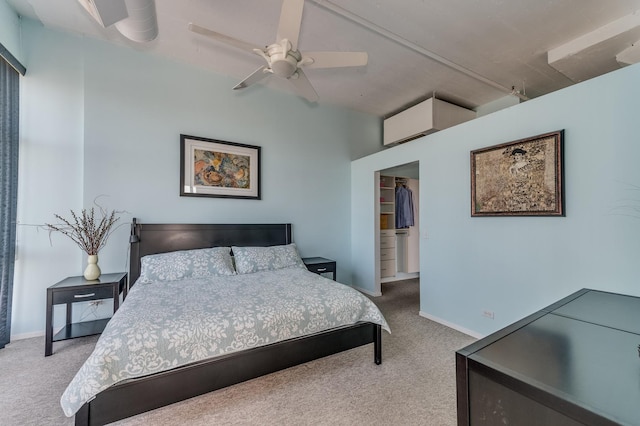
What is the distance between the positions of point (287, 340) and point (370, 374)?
0.79 metres

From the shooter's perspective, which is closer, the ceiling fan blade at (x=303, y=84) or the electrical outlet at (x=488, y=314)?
the ceiling fan blade at (x=303, y=84)

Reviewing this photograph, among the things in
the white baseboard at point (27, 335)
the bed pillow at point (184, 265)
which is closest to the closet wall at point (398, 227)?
the bed pillow at point (184, 265)

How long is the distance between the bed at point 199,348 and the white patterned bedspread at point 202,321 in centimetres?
1

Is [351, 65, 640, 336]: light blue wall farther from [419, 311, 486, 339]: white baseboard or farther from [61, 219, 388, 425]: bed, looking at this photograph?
[61, 219, 388, 425]: bed

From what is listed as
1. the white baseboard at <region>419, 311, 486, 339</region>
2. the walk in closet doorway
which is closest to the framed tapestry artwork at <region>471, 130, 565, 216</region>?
the white baseboard at <region>419, 311, 486, 339</region>

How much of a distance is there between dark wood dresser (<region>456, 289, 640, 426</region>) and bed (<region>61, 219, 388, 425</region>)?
1.38 metres

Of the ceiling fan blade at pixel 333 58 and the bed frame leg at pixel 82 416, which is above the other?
the ceiling fan blade at pixel 333 58

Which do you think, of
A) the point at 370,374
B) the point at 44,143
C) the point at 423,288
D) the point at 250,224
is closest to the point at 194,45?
the point at 44,143

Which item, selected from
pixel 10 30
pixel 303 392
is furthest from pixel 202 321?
pixel 10 30

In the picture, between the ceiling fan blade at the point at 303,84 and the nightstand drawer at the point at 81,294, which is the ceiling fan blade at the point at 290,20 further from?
the nightstand drawer at the point at 81,294

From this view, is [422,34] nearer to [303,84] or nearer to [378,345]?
[303,84]

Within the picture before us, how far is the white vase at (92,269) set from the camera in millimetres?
2781

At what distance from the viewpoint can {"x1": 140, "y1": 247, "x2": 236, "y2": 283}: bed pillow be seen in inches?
112

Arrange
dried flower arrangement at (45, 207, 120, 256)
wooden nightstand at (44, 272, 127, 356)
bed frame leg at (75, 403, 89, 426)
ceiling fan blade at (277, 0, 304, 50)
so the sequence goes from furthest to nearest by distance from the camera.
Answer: dried flower arrangement at (45, 207, 120, 256)
wooden nightstand at (44, 272, 127, 356)
ceiling fan blade at (277, 0, 304, 50)
bed frame leg at (75, 403, 89, 426)
